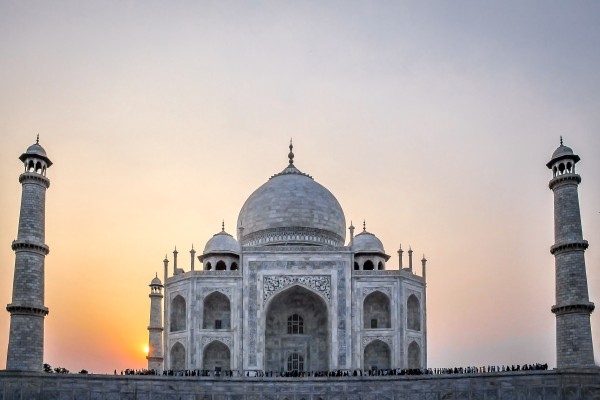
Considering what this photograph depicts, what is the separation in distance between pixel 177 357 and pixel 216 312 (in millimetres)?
2952

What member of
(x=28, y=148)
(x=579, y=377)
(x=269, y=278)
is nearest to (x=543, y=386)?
(x=579, y=377)

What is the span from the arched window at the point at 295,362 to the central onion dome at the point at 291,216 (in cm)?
629

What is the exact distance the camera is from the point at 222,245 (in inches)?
1679

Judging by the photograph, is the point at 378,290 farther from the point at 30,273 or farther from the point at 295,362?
the point at 30,273

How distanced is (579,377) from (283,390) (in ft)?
39.4

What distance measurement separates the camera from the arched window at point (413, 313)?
41.8 m

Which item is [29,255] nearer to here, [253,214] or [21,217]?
[21,217]

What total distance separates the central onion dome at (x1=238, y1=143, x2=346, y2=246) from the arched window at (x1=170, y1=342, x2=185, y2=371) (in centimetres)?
684

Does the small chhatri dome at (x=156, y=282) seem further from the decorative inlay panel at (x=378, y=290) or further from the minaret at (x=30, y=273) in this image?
the minaret at (x=30, y=273)

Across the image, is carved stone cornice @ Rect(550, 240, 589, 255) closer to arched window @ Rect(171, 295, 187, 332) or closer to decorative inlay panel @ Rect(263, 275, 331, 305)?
decorative inlay panel @ Rect(263, 275, 331, 305)

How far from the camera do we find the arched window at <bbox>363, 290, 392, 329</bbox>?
40938 millimetres

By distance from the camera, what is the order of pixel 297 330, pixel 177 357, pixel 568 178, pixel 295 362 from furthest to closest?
pixel 297 330, pixel 295 362, pixel 177 357, pixel 568 178

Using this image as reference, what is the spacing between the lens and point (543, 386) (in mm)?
31703

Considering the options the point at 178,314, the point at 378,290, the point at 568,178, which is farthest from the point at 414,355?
the point at 568,178
